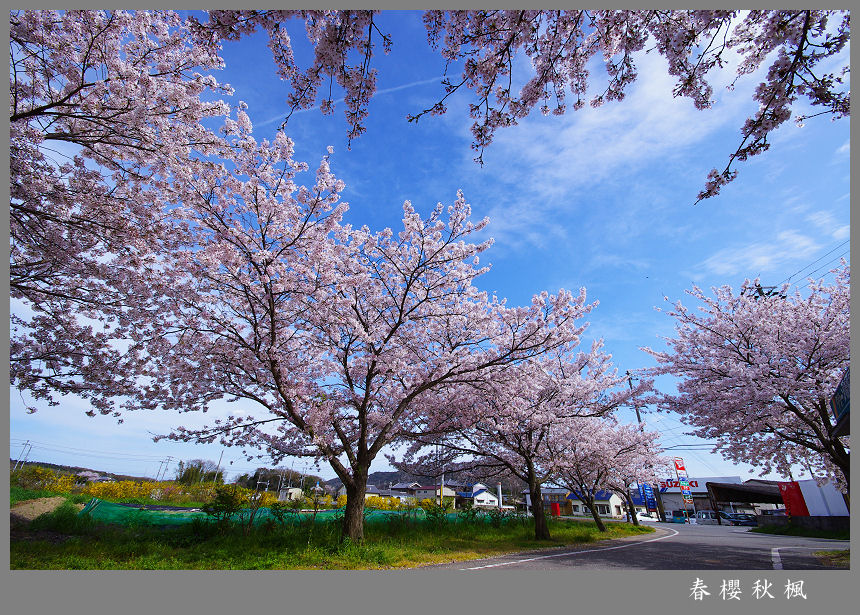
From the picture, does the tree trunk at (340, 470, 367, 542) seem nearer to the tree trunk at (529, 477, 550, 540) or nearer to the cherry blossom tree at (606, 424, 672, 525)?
the tree trunk at (529, 477, 550, 540)

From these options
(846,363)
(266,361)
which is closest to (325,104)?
(266,361)

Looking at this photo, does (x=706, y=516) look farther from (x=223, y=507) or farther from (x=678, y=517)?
(x=223, y=507)

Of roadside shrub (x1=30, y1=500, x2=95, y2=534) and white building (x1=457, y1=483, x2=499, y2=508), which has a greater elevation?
white building (x1=457, y1=483, x2=499, y2=508)

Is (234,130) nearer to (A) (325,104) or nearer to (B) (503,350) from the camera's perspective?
(A) (325,104)

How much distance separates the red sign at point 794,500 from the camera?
1007 inches

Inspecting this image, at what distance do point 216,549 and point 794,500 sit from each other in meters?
36.6

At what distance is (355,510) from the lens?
29.7 ft

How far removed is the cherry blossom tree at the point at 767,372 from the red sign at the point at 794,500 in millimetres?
18694

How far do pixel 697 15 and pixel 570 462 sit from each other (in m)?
17.1

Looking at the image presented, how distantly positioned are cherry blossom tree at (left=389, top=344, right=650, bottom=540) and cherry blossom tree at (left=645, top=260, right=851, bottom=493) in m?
1.72

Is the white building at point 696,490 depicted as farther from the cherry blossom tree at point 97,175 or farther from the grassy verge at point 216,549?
the cherry blossom tree at point 97,175

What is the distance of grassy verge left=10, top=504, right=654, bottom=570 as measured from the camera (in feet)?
21.6

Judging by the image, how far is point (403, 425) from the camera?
11.9 meters

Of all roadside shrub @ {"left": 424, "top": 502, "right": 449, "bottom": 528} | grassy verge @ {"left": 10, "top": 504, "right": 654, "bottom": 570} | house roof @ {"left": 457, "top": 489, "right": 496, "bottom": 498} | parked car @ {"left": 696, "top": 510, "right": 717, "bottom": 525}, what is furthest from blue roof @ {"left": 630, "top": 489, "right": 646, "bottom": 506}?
grassy verge @ {"left": 10, "top": 504, "right": 654, "bottom": 570}
